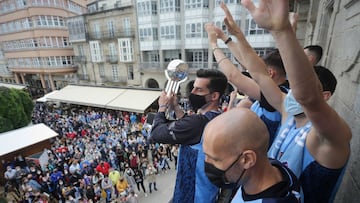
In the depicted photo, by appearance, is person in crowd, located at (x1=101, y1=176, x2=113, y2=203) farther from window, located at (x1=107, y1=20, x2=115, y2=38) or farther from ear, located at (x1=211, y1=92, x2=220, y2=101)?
window, located at (x1=107, y1=20, x2=115, y2=38)

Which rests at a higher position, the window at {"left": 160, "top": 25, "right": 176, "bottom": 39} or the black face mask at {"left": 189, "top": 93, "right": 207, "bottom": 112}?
the window at {"left": 160, "top": 25, "right": 176, "bottom": 39}

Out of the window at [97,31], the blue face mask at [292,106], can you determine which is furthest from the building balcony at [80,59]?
the blue face mask at [292,106]

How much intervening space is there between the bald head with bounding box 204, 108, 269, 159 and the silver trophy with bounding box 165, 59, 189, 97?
139cm

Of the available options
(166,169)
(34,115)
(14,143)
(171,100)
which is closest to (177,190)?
(171,100)

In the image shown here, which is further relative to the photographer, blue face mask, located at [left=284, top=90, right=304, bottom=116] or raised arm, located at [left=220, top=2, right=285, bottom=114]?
raised arm, located at [left=220, top=2, right=285, bottom=114]

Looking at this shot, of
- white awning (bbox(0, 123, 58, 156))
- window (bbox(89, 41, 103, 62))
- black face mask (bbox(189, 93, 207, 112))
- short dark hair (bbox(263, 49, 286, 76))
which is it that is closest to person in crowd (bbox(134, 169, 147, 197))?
white awning (bbox(0, 123, 58, 156))

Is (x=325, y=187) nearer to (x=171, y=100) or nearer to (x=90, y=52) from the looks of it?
(x=171, y=100)

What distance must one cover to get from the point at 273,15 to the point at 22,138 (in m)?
14.2

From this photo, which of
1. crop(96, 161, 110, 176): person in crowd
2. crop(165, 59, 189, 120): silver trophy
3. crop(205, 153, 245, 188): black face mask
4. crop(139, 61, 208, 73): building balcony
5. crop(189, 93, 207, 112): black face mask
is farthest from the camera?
crop(139, 61, 208, 73): building balcony

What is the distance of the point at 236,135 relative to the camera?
1.11 meters

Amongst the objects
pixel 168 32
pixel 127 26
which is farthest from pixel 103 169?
pixel 127 26

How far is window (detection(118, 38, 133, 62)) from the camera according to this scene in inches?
899

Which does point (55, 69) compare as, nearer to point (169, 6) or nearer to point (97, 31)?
point (97, 31)

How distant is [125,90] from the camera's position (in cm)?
2000
